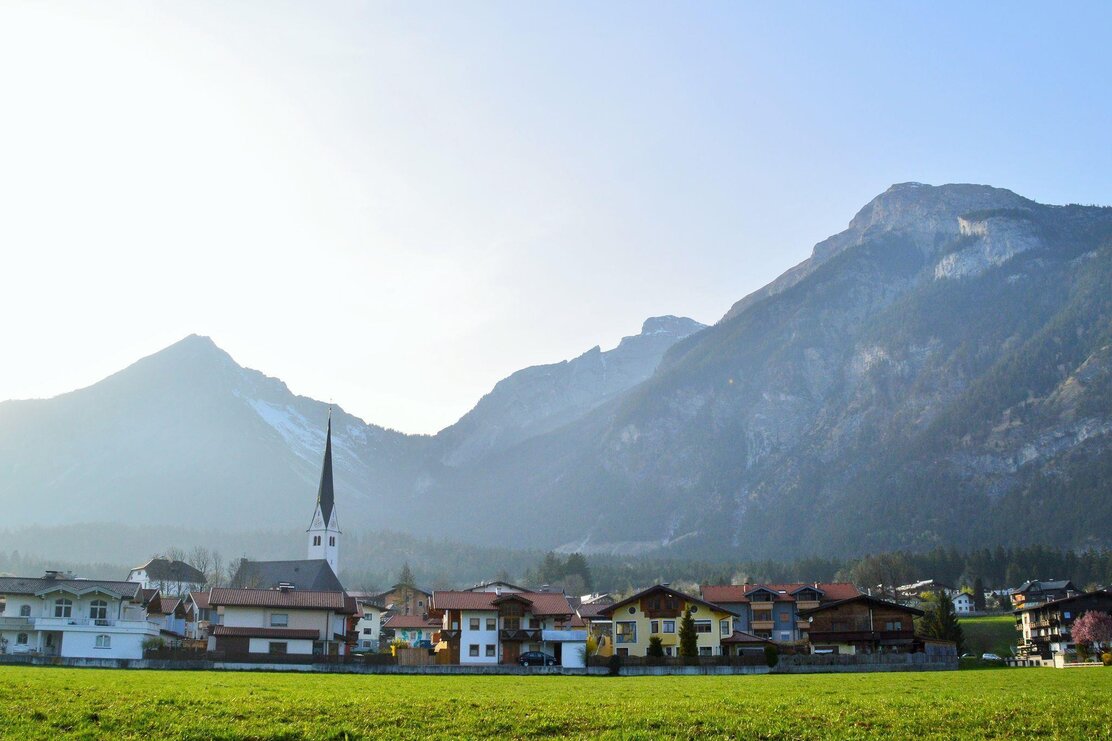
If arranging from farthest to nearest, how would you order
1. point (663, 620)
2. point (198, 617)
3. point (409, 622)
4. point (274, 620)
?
point (409, 622) → point (198, 617) → point (663, 620) → point (274, 620)

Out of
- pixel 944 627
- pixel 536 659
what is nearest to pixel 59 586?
pixel 536 659

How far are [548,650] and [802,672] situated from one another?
25738mm

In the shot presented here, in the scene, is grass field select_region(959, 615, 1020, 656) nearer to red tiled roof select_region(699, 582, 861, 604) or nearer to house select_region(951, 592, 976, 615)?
red tiled roof select_region(699, 582, 861, 604)

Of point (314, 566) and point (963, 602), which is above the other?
point (314, 566)

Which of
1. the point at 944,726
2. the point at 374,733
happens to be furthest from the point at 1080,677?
the point at 374,733

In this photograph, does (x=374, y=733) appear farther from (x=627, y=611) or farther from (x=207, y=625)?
(x=207, y=625)

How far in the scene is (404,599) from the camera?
15300 cm

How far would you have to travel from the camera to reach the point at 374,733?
2616 cm

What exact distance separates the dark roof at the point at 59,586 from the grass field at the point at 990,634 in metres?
81.9

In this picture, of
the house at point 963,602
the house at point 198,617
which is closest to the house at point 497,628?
the house at point 198,617

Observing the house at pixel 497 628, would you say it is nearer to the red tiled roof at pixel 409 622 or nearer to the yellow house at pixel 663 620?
the yellow house at pixel 663 620

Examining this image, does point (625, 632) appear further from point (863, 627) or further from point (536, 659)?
point (863, 627)

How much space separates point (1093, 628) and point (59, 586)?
3755 inches

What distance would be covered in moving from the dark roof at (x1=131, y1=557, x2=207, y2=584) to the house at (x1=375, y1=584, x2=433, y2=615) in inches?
1028
